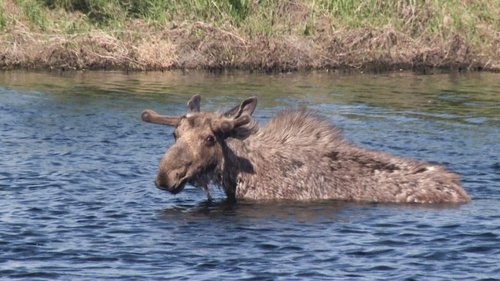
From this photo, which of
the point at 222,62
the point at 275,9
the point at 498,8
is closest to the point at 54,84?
the point at 222,62

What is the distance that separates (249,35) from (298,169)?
65.2 ft

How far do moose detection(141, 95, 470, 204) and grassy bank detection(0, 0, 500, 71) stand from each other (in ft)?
61.8

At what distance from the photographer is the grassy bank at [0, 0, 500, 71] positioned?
35969 millimetres

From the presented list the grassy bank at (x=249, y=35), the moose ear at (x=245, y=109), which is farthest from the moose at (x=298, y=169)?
the grassy bank at (x=249, y=35)

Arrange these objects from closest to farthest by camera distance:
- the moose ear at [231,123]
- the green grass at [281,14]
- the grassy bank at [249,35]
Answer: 1. the moose ear at [231,123]
2. the grassy bank at [249,35]
3. the green grass at [281,14]

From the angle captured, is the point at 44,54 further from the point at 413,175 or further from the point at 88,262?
the point at 88,262

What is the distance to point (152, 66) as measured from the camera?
36.1m

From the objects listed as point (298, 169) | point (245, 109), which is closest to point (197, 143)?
point (245, 109)

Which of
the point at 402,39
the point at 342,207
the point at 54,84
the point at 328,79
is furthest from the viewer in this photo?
the point at 402,39

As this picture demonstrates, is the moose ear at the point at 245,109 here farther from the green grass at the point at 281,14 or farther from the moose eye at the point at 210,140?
the green grass at the point at 281,14

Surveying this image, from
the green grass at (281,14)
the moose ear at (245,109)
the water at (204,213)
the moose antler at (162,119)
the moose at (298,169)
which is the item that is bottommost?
the water at (204,213)

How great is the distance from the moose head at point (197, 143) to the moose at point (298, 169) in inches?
0.6

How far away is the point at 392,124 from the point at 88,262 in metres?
13.7

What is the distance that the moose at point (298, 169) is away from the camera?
16938 millimetres
